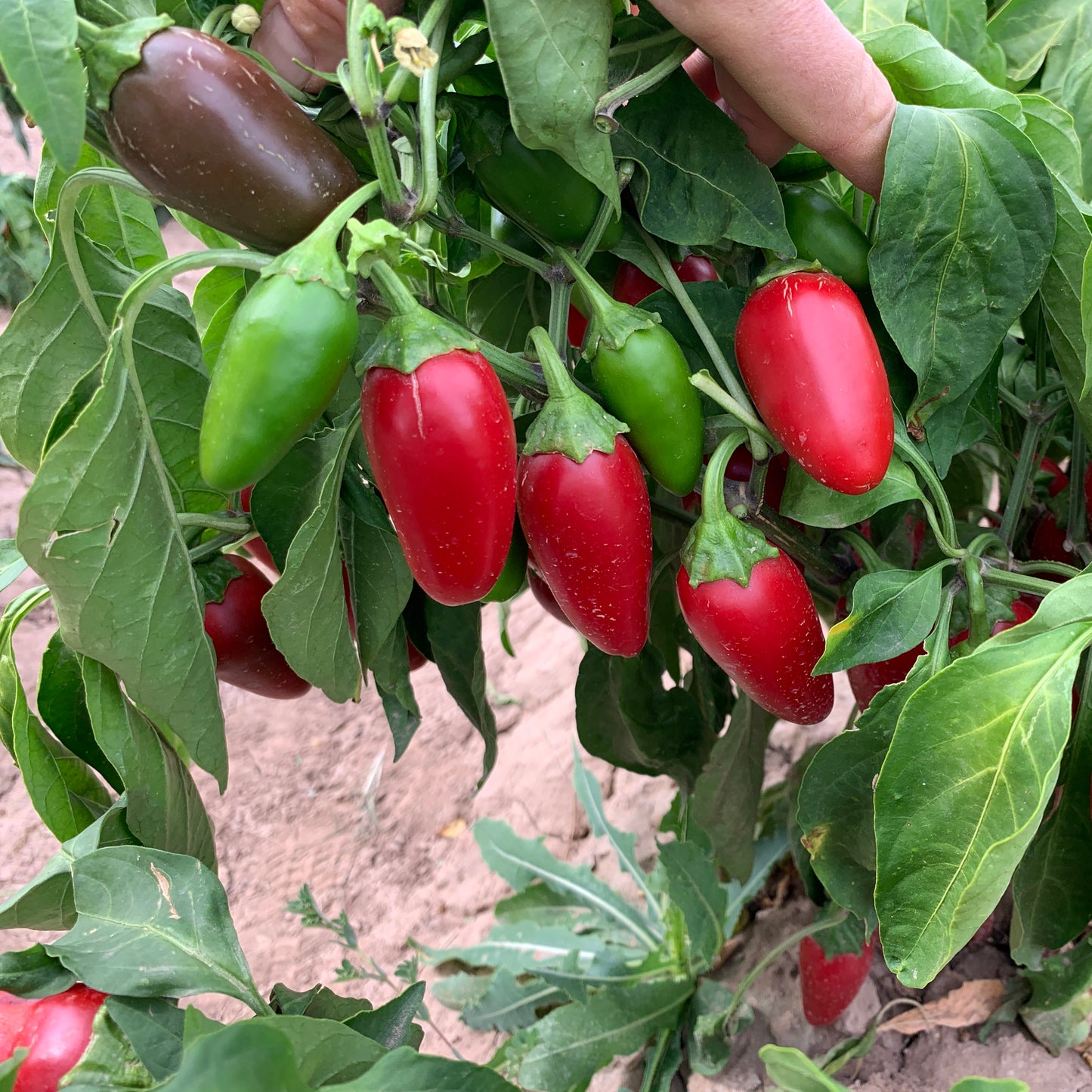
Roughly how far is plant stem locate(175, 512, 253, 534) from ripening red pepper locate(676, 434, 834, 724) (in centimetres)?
38

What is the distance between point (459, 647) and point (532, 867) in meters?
0.91

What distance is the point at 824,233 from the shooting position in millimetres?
757

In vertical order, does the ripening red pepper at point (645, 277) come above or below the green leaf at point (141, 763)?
above

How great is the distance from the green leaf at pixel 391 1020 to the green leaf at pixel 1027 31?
1.10 meters

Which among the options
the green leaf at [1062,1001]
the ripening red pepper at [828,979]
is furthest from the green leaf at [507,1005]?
the green leaf at [1062,1001]

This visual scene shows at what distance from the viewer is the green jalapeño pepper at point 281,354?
527 millimetres

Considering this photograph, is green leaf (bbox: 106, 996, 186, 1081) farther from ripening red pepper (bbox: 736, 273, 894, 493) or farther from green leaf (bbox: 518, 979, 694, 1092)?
green leaf (bbox: 518, 979, 694, 1092)

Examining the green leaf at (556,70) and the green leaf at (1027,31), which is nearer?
the green leaf at (556,70)

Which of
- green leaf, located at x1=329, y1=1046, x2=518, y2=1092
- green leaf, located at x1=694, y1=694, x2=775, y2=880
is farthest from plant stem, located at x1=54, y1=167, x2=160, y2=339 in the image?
green leaf, located at x1=694, y1=694, x2=775, y2=880

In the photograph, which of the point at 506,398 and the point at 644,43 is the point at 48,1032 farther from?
the point at 644,43

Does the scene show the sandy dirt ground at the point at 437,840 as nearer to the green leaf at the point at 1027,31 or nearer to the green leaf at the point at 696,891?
the green leaf at the point at 696,891

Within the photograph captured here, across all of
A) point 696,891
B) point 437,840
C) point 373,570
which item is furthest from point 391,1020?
point 437,840

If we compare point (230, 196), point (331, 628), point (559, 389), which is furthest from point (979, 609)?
point (230, 196)

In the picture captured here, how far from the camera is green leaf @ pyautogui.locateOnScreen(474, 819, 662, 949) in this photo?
1.74 m
